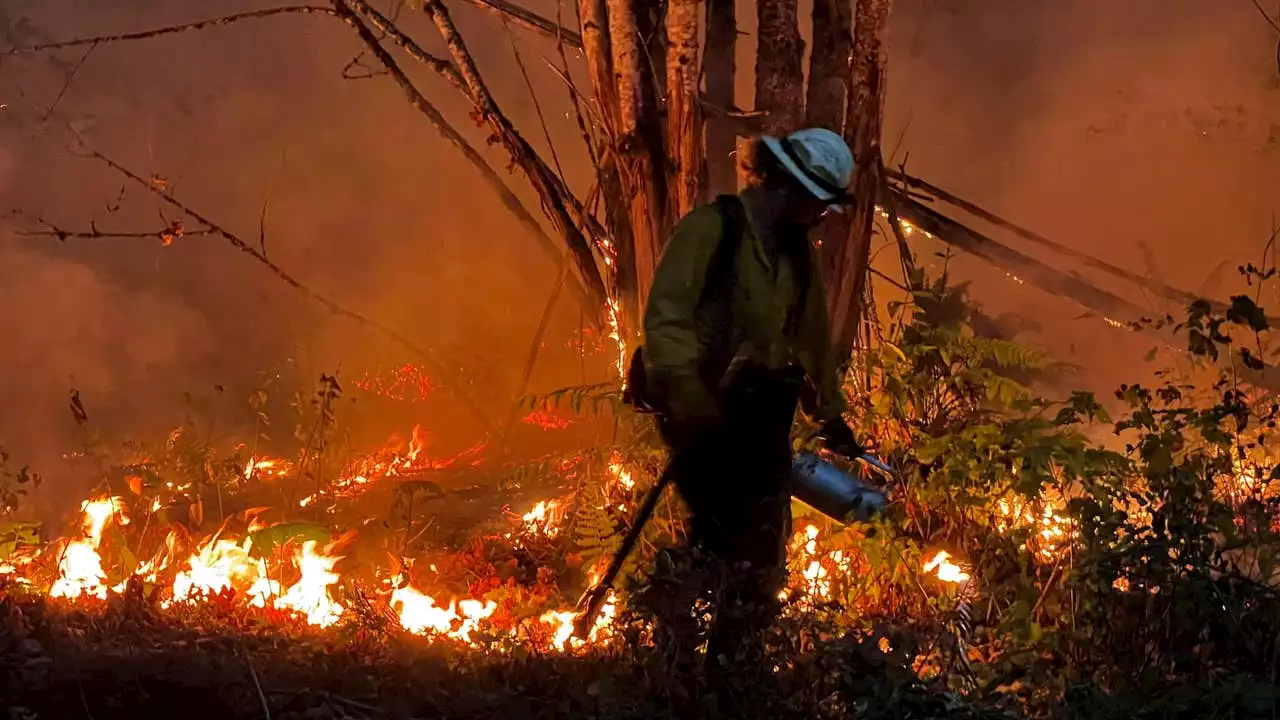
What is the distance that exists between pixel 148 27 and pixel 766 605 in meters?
9.59

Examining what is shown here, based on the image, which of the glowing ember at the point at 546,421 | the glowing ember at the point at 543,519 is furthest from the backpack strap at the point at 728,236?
the glowing ember at the point at 546,421

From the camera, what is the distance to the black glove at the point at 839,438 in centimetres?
379

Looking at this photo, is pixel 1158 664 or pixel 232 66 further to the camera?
pixel 232 66

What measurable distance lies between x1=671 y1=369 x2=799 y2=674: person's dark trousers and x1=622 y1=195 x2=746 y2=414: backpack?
0.21 m

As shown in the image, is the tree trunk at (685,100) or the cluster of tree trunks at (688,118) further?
the cluster of tree trunks at (688,118)

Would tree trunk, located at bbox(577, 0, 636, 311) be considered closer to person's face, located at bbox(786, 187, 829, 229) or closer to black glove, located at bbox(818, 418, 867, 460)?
black glove, located at bbox(818, 418, 867, 460)

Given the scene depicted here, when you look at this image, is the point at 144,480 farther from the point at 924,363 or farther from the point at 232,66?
the point at 232,66

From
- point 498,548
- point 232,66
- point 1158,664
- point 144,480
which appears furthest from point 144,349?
point 1158,664

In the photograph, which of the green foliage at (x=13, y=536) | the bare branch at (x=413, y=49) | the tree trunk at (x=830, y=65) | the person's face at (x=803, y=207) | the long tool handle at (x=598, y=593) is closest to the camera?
the person's face at (x=803, y=207)

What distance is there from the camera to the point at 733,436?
337 centimetres

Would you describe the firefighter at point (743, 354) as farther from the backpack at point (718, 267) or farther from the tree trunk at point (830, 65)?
the tree trunk at point (830, 65)

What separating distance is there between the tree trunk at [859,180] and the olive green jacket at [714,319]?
1.35 m

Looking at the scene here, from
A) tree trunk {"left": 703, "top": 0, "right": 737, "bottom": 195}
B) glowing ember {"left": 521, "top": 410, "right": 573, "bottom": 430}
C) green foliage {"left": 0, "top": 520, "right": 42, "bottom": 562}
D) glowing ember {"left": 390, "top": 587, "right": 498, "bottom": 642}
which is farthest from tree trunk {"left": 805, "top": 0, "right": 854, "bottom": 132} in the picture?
glowing ember {"left": 521, "top": 410, "right": 573, "bottom": 430}

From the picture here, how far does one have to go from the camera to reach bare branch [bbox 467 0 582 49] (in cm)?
548
